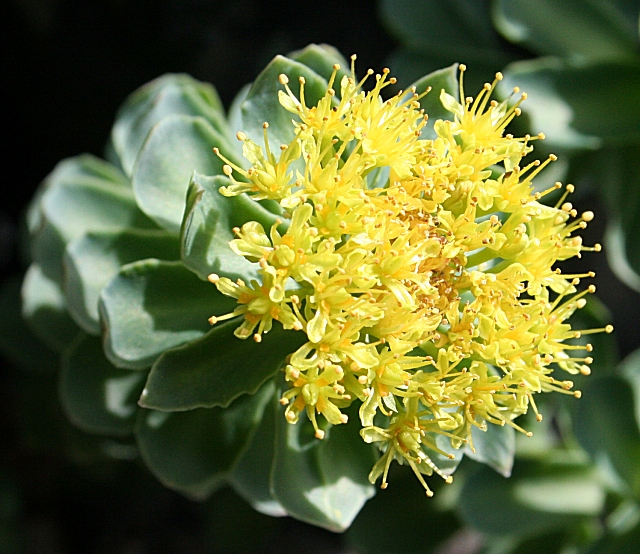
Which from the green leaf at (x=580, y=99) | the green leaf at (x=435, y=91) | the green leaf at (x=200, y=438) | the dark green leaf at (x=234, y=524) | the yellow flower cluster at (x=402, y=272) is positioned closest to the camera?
→ the yellow flower cluster at (x=402, y=272)

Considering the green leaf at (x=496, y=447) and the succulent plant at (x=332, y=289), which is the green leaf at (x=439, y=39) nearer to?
the succulent plant at (x=332, y=289)

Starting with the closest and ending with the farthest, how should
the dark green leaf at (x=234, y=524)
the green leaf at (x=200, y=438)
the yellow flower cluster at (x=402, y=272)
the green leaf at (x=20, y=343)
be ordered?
1. the yellow flower cluster at (x=402, y=272)
2. the green leaf at (x=200, y=438)
3. the green leaf at (x=20, y=343)
4. the dark green leaf at (x=234, y=524)

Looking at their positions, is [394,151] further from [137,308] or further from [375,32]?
[375,32]

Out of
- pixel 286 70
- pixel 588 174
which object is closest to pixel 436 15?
pixel 588 174

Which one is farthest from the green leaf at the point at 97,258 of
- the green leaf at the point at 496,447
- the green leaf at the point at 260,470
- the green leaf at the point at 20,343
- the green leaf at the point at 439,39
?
the green leaf at the point at 439,39

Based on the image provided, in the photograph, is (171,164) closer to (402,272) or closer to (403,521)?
(402,272)

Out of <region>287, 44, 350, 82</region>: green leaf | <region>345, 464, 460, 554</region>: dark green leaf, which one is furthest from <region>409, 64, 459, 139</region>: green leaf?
<region>345, 464, 460, 554</region>: dark green leaf
